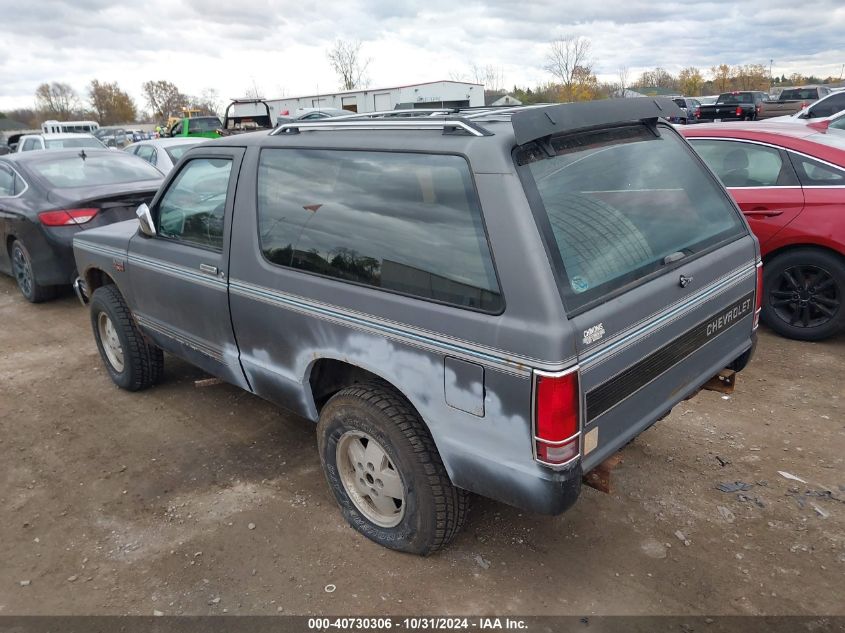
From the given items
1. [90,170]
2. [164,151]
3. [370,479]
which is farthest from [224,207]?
[164,151]

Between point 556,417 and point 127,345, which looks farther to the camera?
point 127,345

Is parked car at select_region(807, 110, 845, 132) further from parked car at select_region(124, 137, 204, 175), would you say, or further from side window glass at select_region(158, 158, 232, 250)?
parked car at select_region(124, 137, 204, 175)

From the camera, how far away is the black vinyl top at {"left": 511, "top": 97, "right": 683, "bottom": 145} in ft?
7.59

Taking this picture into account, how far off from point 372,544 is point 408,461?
0.68 metres

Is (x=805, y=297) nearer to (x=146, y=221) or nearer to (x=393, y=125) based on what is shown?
(x=393, y=125)

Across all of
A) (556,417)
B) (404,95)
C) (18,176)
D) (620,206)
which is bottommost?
(556,417)

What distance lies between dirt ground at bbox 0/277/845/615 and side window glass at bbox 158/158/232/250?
1.35 m

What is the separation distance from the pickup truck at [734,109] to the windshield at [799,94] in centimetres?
80

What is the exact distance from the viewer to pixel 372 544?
3053 mm

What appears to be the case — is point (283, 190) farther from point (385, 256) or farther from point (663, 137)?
point (663, 137)

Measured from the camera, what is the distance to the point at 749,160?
5426 mm

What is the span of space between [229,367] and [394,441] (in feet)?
4.61

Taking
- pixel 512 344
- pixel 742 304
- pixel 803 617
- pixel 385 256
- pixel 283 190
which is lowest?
pixel 803 617

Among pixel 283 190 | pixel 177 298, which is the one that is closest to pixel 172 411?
pixel 177 298
